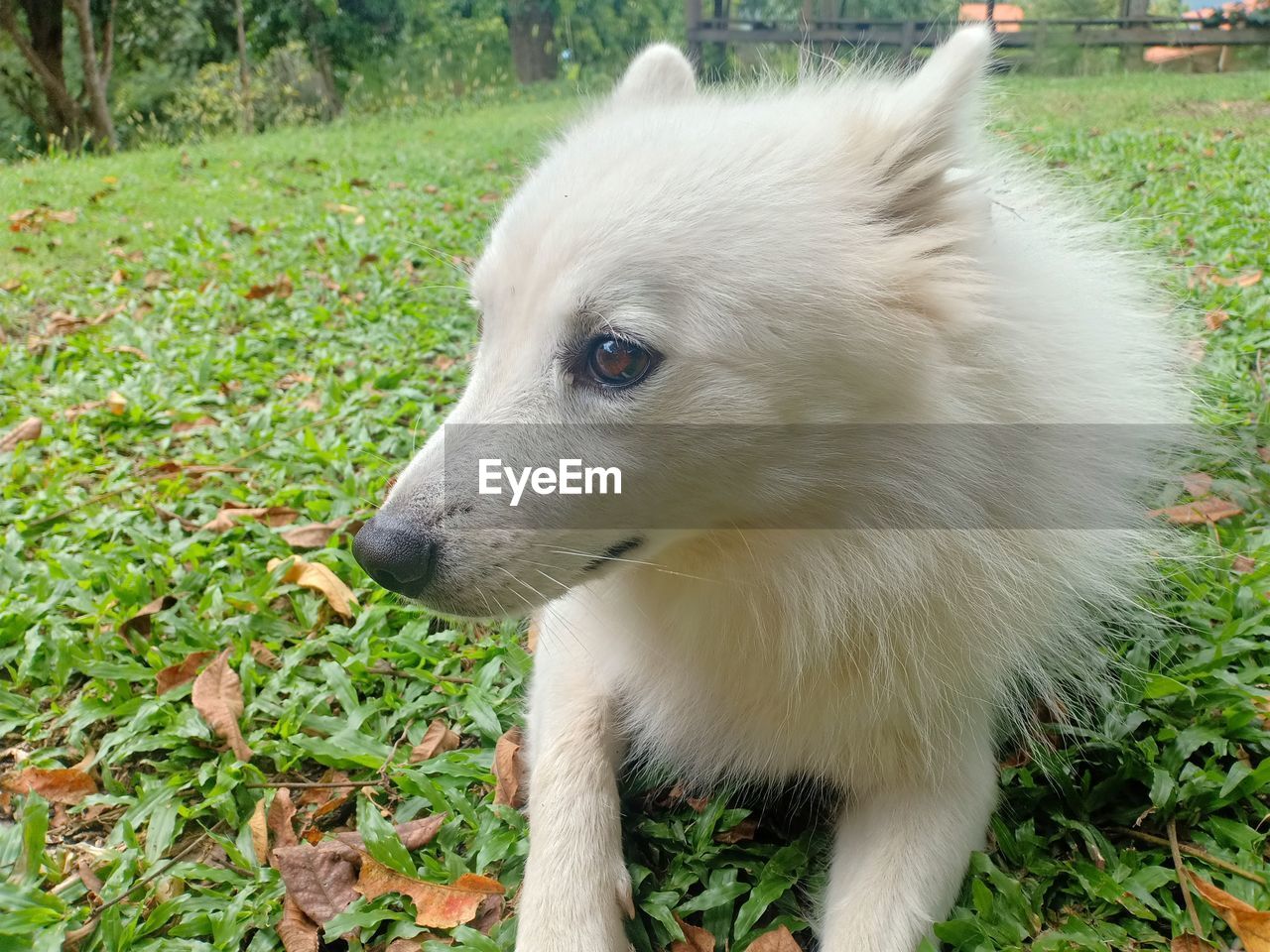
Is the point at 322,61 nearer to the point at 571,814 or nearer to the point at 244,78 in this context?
the point at 244,78

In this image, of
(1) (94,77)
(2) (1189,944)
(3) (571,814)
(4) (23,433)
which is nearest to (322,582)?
(3) (571,814)

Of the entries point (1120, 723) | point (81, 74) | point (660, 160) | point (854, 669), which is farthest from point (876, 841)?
point (81, 74)

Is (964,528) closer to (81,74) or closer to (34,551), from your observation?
(34,551)

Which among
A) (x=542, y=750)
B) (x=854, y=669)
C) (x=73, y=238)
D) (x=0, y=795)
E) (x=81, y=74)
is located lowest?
(x=0, y=795)

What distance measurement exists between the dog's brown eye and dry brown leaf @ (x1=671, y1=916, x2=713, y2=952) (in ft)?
3.40

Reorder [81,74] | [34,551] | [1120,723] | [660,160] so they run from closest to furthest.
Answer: [660,160]
[1120,723]
[34,551]
[81,74]

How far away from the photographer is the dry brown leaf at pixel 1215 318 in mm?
3705

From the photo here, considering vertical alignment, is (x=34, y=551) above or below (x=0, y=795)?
above

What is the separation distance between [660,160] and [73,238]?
6368mm

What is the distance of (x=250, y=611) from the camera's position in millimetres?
2588

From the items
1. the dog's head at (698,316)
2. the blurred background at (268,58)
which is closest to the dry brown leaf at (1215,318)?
the dog's head at (698,316)

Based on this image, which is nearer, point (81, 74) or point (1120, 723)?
point (1120, 723)

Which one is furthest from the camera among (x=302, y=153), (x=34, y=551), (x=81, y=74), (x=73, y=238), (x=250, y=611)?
(x=81, y=74)

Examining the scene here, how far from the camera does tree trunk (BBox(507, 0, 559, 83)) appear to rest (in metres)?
9.49
